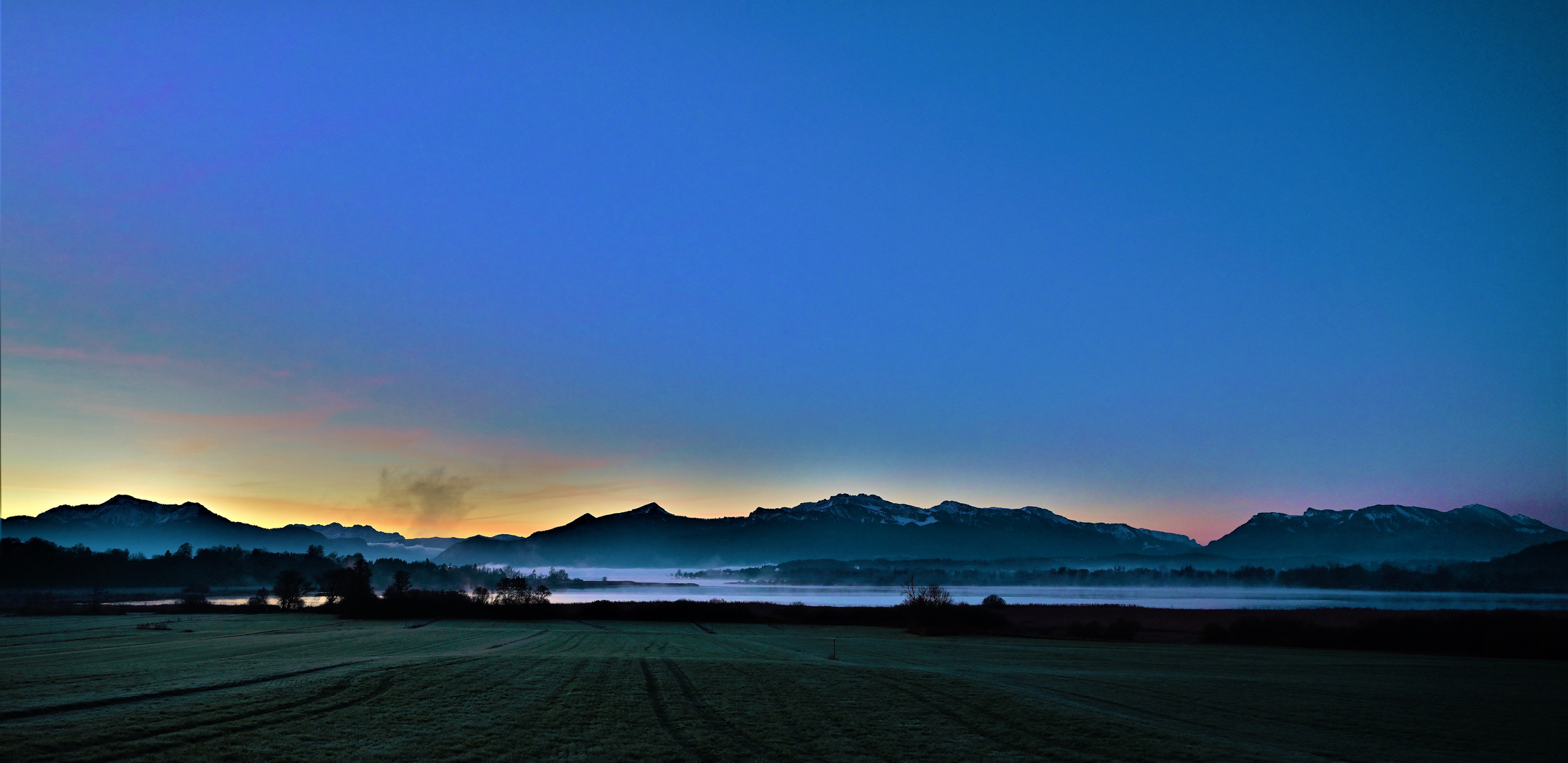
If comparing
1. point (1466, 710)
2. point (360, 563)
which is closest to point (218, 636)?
point (1466, 710)

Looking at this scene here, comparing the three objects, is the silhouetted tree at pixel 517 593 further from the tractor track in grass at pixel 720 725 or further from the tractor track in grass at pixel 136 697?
the tractor track in grass at pixel 720 725

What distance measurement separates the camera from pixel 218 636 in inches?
2360

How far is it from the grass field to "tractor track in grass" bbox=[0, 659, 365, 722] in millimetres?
113

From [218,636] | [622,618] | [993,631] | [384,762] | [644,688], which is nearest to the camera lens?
[384,762]

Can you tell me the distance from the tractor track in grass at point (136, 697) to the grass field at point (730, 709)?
0.11m

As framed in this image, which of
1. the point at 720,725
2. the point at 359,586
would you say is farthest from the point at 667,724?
the point at 359,586

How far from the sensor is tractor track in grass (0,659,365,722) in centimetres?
2058

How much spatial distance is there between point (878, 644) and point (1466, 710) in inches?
1605

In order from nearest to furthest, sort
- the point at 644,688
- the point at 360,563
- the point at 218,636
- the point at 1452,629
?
the point at 644,688
the point at 218,636
the point at 1452,629
the point at 360,563

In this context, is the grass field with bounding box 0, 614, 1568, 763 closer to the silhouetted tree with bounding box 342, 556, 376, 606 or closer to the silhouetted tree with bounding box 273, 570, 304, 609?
the silhouetted tree with bounding box 342, 556, 376, 606

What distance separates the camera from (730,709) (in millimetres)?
24125

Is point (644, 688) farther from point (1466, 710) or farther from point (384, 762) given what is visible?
point (1466, 710)

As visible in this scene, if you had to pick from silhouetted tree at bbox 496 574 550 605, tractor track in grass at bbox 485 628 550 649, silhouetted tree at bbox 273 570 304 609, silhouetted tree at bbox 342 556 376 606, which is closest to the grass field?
tractor track in grass at bbox 485 628 550 649

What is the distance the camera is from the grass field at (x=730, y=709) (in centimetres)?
1862
